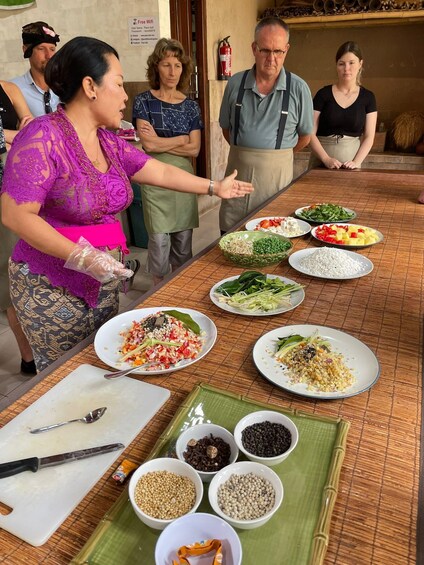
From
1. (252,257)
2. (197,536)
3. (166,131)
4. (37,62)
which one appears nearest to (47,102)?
(37,62)

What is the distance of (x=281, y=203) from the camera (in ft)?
8.90

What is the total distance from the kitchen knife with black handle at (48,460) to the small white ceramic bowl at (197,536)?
0.26 metres

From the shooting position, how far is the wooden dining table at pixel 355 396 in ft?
2.57

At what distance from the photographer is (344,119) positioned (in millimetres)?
3582

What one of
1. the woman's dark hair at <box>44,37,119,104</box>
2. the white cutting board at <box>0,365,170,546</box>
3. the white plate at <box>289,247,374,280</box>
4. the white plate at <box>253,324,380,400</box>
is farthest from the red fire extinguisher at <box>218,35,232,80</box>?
the white cutting board at <box>0,365,170,546</box>

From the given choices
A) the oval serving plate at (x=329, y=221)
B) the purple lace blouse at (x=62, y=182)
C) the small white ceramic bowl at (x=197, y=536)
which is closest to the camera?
the small white ceramic bowl at (x=197, y=536)

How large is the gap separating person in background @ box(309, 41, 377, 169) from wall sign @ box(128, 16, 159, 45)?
1.66 m

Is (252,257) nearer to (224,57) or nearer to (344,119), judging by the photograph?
(344,119)

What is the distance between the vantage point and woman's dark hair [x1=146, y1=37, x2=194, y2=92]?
311 cm

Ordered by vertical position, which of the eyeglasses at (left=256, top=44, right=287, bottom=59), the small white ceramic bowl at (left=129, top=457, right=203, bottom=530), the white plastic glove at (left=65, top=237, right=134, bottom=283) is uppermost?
the eyeglasses at (left=256, top=44, right=287, bottom=59)

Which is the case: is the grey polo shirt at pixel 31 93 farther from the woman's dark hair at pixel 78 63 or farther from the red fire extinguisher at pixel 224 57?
the red fire extinguisher at pixel 224 57

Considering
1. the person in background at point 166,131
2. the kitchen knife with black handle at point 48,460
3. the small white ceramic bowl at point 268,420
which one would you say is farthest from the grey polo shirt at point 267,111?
the kitchen knife with black handle at point 48,460

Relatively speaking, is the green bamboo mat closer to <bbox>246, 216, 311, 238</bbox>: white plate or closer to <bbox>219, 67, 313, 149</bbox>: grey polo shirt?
<bbox>246, 216, 311, 238</bbox>: white plate

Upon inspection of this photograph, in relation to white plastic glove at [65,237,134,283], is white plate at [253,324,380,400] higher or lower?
lower
